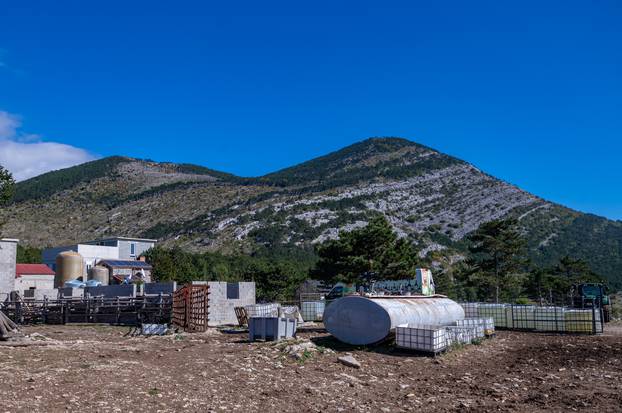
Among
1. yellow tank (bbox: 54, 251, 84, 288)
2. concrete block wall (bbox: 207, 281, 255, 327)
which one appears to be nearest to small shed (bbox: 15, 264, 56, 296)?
yellow tank (bbox: 54, 251, 84, 288)

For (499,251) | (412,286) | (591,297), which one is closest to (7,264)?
(412,286)

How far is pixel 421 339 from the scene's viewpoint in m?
18.4

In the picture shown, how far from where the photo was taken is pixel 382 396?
A: 41.8 ft

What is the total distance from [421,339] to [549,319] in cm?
1226

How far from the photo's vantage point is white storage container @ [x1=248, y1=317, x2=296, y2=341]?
825 inches

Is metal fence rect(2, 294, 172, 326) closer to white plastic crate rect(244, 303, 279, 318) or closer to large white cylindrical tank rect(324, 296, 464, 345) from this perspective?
white plastic crate rect(244, 303, 279, 318)

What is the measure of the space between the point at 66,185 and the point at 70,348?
13979 centimetres

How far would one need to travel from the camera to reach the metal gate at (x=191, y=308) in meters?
25.6

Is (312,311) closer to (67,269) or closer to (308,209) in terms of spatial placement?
(67,269)

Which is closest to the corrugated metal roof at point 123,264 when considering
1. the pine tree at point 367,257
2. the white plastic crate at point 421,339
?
the pine tree at point 367,257

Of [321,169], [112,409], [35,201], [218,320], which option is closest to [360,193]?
[321,169]

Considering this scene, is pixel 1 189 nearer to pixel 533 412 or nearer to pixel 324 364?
pixel 324 364

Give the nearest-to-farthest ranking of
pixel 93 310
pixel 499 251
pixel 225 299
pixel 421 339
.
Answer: pixel 421 339 < pixel 93 310 < pixel 225 299 < pixel 499 251

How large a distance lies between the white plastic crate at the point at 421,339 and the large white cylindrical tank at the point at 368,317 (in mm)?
519
